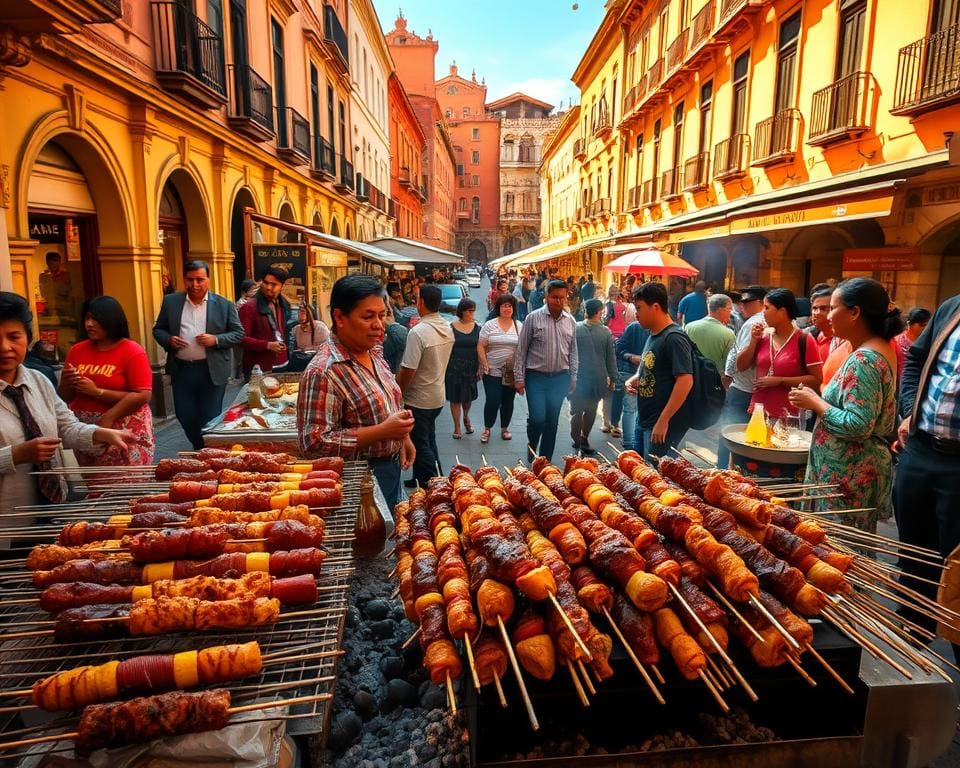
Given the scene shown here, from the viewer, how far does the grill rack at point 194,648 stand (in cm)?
176

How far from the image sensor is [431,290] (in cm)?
598

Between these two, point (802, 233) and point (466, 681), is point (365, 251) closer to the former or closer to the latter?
point (802, 233)

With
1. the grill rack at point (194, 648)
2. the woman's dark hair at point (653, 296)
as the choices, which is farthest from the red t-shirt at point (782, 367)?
the grill rack at point (194, 648)

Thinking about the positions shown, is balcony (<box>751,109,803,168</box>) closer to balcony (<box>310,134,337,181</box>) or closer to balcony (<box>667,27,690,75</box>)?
balcony (<box>667,27,690,75</box>)

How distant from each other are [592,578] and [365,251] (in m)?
13.4

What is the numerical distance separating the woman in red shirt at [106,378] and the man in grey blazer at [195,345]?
161 cm

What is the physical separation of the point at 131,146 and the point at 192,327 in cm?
499

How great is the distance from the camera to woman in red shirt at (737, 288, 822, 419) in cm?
505

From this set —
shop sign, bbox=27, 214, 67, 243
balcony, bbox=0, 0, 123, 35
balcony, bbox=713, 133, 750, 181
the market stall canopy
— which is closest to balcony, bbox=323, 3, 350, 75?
Result: the market stall canopy

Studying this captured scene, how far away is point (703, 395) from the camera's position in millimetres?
4875

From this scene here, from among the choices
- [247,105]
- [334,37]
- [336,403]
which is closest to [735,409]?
[336,403]

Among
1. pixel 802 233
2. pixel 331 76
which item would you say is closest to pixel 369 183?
pixel 331 76

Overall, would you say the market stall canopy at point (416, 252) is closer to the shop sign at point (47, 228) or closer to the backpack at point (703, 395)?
the shop sign at point (47, 228)

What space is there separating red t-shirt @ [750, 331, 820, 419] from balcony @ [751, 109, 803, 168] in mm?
10588
